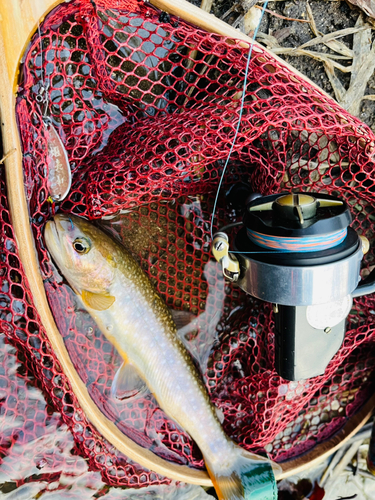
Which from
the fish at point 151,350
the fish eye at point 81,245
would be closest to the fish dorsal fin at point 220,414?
the fish at point 151,350

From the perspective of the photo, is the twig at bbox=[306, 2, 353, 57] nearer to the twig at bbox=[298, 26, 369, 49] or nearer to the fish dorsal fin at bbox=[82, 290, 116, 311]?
the twig at bbox=[298, 26, 369, 49]

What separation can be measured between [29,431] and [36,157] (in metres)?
1.15

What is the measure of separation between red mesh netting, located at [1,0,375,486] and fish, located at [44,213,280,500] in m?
0.10

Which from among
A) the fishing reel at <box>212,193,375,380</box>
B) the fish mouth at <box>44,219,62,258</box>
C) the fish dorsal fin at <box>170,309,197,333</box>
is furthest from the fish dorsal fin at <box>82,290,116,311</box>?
the fishing reel at <box>212,193,375,380</box>

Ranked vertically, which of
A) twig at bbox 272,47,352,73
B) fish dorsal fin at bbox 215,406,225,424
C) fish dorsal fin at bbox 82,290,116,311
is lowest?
fish dorsal fin at bbox 215,406,225,424

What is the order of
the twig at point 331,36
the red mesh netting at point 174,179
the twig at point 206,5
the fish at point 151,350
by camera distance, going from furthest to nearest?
the twig at point 331,36 < the twig at point 206,5 < the fish at point 151,350 < the red mesh netting at point 174,179

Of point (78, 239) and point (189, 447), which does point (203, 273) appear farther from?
point (189, 447)

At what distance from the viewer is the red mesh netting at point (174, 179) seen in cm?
136

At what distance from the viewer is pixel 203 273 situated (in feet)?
5.85

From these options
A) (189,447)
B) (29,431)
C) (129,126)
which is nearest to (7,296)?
(29,431)

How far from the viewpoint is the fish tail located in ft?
5.34

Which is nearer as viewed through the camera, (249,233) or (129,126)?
(249,233)

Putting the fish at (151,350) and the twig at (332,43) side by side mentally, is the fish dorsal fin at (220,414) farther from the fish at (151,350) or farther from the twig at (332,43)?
the twig at (332,43)

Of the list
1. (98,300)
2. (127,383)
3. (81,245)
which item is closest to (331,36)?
(81,245)
